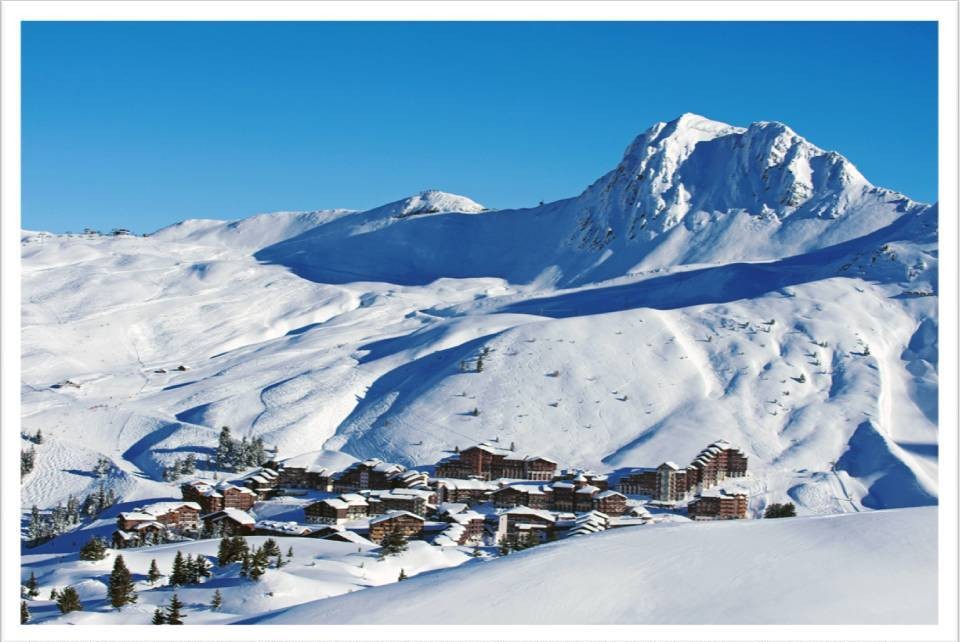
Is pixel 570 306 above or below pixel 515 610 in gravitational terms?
above

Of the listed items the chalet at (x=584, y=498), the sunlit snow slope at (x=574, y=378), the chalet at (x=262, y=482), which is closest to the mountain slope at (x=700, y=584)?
the chalet at (x=584, y=498)

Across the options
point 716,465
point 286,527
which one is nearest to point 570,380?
point 716,465

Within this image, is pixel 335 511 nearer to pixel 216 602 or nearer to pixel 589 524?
pixel 589 524

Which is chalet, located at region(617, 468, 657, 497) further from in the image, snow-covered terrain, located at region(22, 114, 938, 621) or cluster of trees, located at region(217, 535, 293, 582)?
cluster of trees, located at region(217, 535, 293, 582)

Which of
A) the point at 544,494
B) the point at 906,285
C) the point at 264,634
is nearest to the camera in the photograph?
the point at 264,634

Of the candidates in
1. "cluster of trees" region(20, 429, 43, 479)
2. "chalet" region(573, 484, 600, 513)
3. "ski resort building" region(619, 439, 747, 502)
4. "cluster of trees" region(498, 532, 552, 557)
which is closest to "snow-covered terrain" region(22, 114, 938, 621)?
"cluster of trees" region(20, 429, 43, 479)

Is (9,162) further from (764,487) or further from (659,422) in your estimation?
(659,422)

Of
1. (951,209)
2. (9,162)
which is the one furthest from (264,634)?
(951,209)
